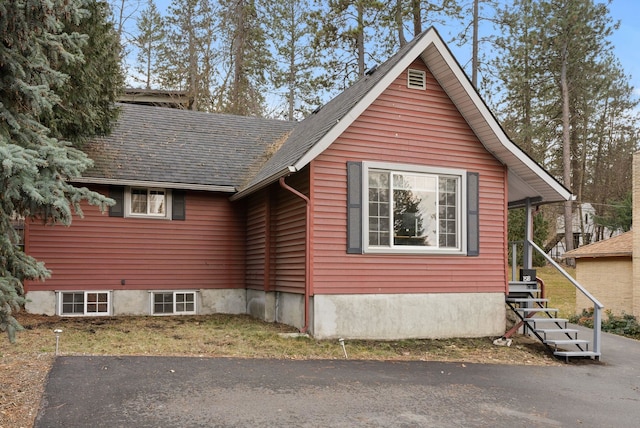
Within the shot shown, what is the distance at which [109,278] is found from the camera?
43.8ft

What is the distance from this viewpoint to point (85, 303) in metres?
13.2

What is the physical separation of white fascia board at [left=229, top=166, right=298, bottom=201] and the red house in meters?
0.05

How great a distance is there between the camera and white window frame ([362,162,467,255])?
36.2ft

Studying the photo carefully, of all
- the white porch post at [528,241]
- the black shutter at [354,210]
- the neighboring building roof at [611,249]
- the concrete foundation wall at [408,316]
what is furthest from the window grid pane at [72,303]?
the neighboring building roof at [611,249]

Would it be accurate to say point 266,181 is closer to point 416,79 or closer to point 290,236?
point 290,236

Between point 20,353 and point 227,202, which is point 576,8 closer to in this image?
point 227,202

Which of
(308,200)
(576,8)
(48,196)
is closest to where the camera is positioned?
(48,196)

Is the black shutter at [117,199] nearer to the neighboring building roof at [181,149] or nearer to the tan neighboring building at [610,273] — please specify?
the neighboring building roof at [181,149]

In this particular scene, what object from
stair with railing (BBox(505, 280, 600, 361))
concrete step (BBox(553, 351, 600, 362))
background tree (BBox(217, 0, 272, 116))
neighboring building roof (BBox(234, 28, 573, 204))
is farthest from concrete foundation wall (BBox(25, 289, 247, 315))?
background tree (BBox(217, 0, 272, 116))

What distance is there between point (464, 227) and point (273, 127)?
7858 mm

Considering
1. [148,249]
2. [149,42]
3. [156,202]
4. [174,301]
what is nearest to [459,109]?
[156,202]

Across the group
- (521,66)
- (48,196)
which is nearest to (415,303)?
(48,196)

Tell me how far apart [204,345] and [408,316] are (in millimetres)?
3900

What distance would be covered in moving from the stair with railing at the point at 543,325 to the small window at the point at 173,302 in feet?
23.6
